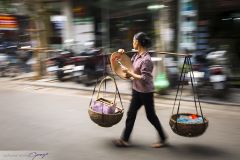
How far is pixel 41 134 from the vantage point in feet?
20.2

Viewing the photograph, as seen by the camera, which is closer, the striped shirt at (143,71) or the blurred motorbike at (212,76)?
the striped shirt at (143,71)

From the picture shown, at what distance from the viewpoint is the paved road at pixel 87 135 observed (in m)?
5.16

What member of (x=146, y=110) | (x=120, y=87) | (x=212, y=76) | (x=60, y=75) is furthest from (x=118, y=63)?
(x=60, y=75)

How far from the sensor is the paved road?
5.16m

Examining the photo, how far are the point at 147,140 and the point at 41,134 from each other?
1689mm

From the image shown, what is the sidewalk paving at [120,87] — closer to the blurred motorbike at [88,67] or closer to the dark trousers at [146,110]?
the blurred motorbike at [88,67]

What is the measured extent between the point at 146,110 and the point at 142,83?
0.40 metres

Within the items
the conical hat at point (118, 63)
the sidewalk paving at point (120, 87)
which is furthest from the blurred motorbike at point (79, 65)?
the conical hat at point (118, 63)

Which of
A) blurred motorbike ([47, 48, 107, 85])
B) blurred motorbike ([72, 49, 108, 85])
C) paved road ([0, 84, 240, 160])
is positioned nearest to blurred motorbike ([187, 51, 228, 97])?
paved road ([0, 84, 240, 160])

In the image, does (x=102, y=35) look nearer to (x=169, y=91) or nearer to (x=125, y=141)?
(x=169, y=91)

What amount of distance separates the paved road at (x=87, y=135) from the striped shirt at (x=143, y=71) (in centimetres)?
85

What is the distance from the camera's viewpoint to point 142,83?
5184 millimetres
